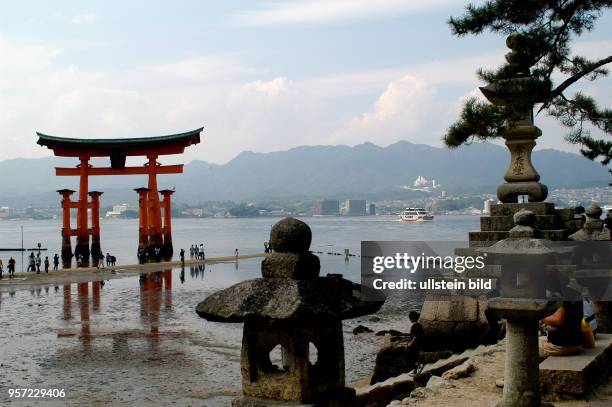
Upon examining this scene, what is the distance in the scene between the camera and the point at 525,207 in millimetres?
11938

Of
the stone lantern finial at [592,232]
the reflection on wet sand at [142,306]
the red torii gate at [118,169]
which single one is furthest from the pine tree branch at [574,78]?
the red torii gate at [118,169]

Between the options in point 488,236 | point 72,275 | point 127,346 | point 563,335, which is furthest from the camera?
point 72,275

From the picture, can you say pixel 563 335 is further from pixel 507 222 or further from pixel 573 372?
pixel 507 222

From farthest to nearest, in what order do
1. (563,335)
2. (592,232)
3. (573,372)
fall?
(592,232) < (563,335) < (573,372)

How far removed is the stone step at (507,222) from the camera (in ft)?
38.5

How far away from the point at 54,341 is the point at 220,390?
697cm

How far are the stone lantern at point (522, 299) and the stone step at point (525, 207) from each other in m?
6.10

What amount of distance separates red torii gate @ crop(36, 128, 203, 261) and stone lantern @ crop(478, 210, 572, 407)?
38.1 meters

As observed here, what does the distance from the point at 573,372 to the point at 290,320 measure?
13.3 ft

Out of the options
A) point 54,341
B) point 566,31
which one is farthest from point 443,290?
point 54,341

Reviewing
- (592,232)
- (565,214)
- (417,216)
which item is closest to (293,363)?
(592,232)

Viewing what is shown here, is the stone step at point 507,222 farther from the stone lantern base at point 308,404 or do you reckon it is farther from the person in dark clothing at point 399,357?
the stone lantern base at point 308,404

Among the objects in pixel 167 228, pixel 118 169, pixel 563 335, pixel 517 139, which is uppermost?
pixel 118 169

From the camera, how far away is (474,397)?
7.96 meters
